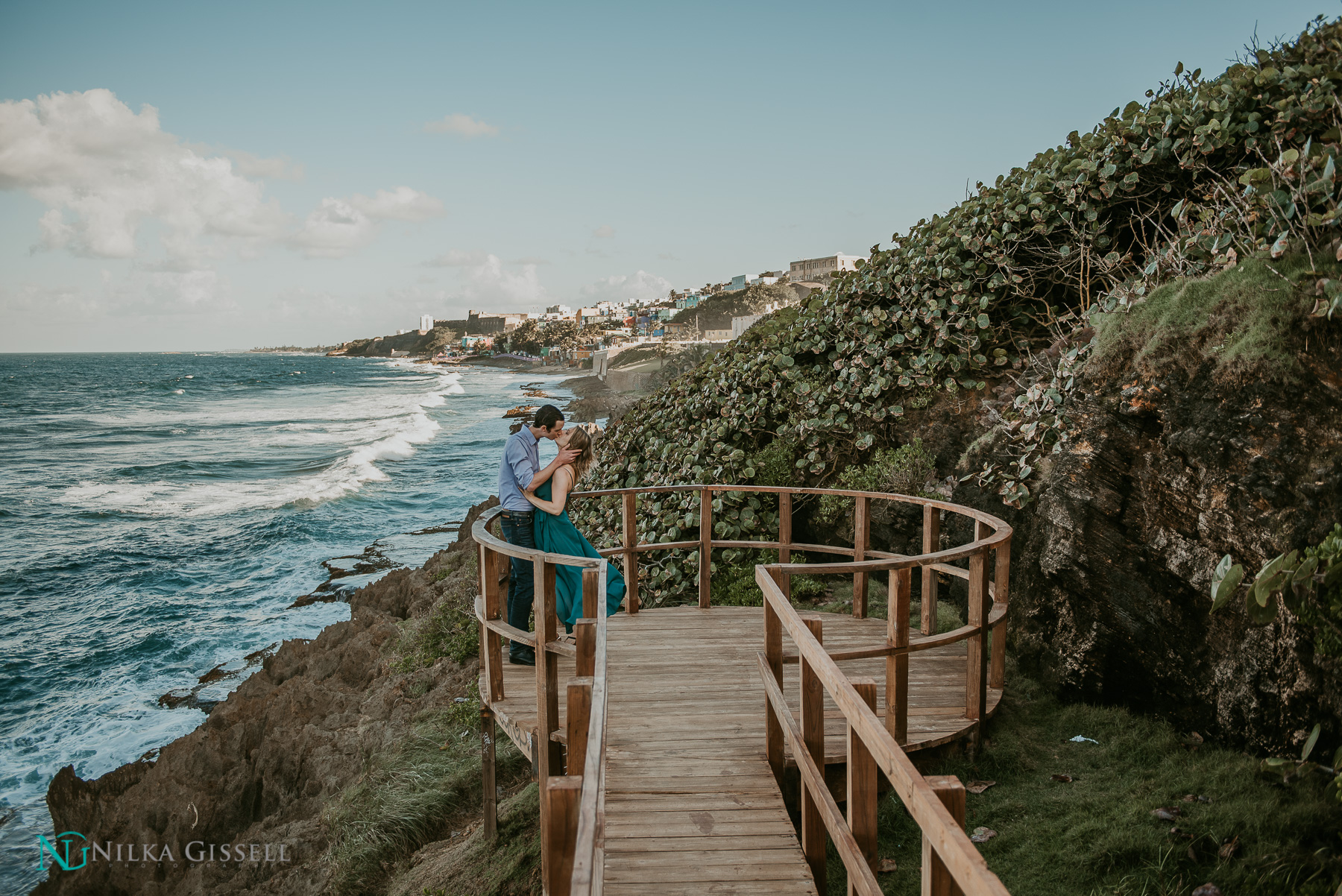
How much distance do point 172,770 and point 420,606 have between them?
4090 millimetres

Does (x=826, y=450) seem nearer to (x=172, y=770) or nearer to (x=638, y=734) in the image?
(x=638, y=734)

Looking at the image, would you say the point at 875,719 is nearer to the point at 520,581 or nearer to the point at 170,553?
the point at 520,581

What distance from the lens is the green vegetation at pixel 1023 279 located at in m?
5.46

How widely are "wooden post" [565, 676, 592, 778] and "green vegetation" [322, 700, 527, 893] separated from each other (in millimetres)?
4209

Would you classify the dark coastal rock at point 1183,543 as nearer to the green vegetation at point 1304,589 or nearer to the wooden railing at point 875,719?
the green vegetation at point 1304,589

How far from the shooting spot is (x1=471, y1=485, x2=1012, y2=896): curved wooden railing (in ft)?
6.04

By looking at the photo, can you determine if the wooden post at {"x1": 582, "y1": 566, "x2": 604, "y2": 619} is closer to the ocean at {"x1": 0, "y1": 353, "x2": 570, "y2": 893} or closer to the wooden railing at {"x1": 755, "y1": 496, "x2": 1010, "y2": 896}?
the wooden railing at {"x1": 755, "y1": 496, "x2": 1010, "y2": 896}

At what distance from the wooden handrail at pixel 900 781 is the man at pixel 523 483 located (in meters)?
2.61

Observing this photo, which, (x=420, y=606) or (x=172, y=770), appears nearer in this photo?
(x=172, y=770)

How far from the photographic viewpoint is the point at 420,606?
461 inches

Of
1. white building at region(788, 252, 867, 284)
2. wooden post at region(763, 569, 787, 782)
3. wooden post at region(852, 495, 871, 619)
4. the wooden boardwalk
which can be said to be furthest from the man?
white building at region(788, 252, 867, 284)

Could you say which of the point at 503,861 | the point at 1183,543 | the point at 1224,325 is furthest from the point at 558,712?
the point at 1224,325

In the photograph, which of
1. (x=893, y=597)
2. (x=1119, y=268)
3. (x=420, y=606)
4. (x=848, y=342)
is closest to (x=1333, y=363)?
(x=893, y=597)

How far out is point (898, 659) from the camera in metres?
4.13
